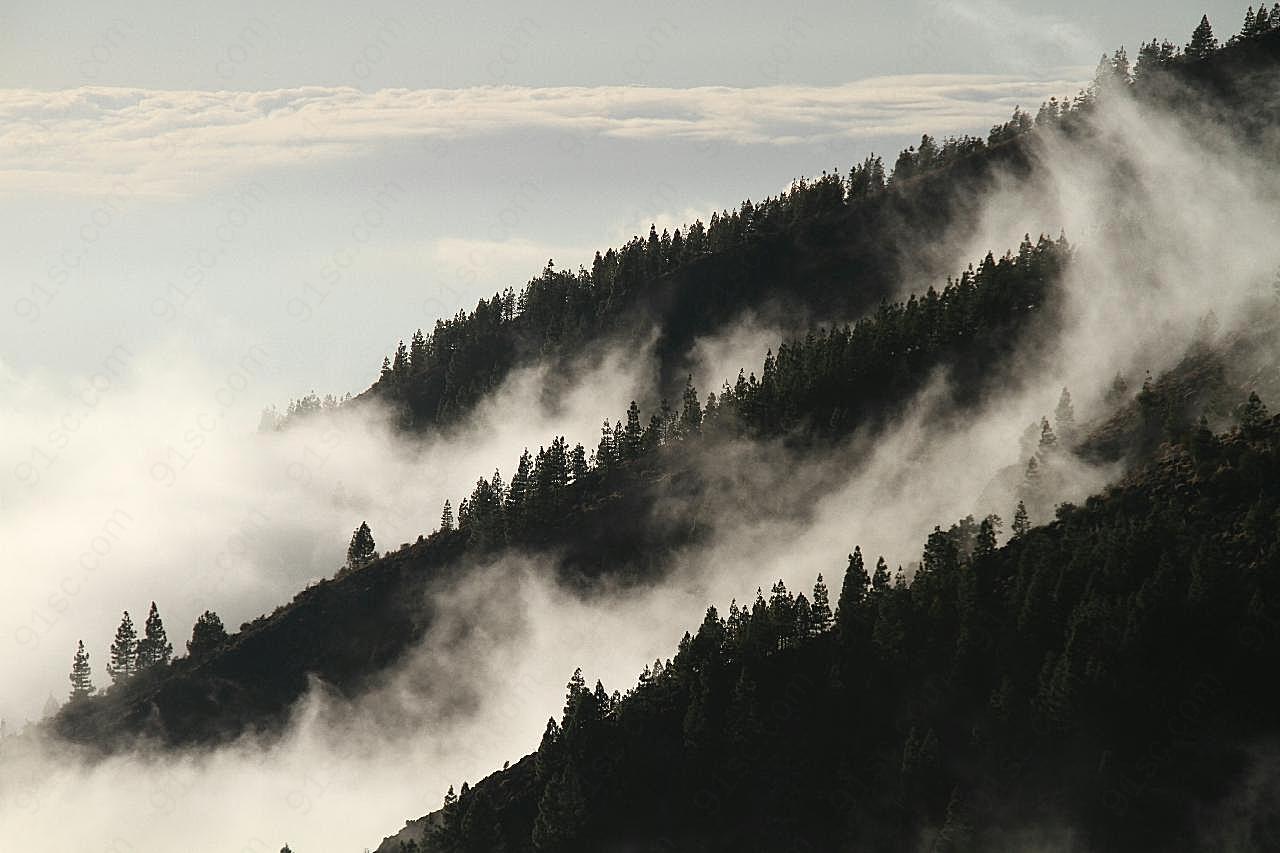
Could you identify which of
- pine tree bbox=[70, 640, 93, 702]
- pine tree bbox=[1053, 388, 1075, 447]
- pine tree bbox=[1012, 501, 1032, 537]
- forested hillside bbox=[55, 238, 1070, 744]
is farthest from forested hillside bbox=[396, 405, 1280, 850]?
pine tree bbox=[70, 640, 93, 702]

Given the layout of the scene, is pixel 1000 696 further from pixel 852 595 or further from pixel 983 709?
pixel 852 595

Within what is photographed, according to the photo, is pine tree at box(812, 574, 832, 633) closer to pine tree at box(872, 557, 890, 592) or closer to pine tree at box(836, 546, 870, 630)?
pine tree at box(836, 546, 870, 630)

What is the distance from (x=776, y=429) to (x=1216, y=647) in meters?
107

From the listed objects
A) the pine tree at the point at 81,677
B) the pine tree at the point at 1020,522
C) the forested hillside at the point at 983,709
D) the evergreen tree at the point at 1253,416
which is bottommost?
the pine tree at the point at 81,677

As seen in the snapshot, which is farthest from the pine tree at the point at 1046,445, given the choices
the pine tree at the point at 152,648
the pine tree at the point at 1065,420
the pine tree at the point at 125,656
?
the pine tree at the point at 125,656

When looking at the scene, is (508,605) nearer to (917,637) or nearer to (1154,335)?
(917,637)

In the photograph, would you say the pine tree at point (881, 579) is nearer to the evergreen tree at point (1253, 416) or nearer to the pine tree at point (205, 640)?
the evergreen tree at point (1253, 416)

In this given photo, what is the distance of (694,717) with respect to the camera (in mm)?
116500

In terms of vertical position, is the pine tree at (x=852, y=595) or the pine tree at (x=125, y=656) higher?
the pine tree at (x=852, y=595)

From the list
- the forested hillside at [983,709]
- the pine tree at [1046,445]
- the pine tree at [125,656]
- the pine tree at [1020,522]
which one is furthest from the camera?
the pine tree at [125,656]

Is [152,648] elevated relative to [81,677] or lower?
elevated

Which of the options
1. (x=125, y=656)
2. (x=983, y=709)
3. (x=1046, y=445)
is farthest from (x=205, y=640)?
(x=1046, y=445)

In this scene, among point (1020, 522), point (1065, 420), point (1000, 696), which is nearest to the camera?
point (1000, 696)

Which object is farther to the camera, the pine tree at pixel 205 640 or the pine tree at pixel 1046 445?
the pine tree at pixel 205 640
